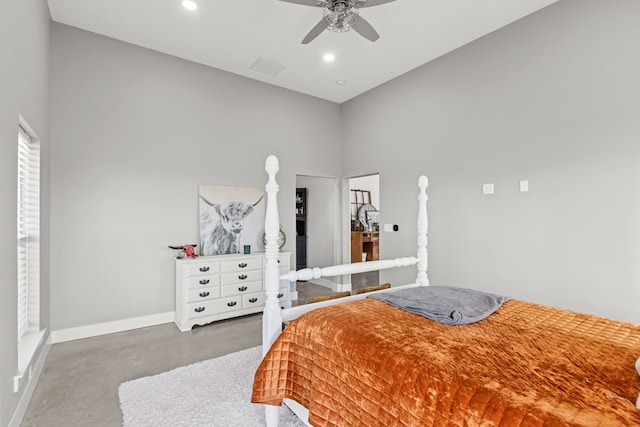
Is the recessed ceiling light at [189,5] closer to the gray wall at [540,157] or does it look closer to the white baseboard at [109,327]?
the gray wall at [540,157]

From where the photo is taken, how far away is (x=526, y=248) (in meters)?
3.09

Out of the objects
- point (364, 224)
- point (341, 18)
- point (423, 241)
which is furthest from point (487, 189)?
point (364, 224)

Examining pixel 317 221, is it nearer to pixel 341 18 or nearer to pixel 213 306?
pixel 213 306

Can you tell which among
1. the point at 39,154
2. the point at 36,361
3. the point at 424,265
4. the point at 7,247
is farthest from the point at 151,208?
the point at 424,265

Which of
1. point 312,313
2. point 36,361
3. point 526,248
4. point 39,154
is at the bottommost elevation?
point 36,361

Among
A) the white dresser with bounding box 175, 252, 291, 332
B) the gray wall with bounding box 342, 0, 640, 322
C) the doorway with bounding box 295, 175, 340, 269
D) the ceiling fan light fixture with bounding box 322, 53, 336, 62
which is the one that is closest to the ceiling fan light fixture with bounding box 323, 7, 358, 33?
the ceiling fan light fixture with bounding box 322, 53, 336, 62

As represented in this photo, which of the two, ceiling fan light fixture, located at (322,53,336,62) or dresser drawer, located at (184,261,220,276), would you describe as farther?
ceiling fan light fixture, located at (322,53,336,62)

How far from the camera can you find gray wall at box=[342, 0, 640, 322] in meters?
2.53

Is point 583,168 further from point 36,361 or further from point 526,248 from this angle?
point 36,361

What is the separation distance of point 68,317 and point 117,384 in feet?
4.73

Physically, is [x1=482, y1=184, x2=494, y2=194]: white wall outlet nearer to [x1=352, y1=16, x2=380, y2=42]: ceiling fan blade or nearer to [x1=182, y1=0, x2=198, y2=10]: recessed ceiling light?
[x1=352, y1=16, x2=380, y2=42]: ceiling fan blade

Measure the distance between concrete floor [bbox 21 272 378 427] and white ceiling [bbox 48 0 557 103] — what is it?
3311mm

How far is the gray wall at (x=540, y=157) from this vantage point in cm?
253

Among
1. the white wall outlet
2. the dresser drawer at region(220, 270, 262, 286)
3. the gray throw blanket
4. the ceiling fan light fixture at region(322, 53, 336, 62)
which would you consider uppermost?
the ceiling fan light fixture at region(322, 53, 336, 62)
